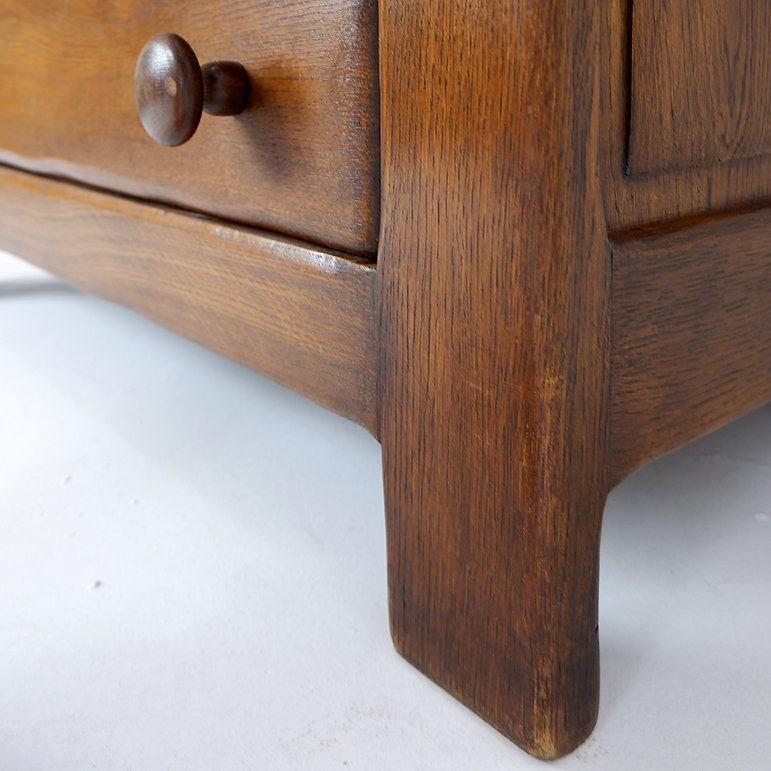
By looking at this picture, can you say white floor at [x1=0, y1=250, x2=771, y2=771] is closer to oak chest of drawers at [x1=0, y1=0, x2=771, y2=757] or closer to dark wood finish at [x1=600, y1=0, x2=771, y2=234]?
oak chest of drawers at [x1=0, y1=0, x2=771, y2=757]

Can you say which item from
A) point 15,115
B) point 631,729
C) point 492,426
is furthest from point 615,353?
point 15,115

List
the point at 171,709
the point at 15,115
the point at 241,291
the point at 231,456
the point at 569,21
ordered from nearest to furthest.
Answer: the point at 569,21
the point at 171,709
the point at 241,291
the point at 231,456
the point at 15,115

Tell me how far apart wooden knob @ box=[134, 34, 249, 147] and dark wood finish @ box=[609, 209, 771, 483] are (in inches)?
9.1

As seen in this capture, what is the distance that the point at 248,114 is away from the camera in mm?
488

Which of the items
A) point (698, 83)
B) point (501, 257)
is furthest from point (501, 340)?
point (698, 83)

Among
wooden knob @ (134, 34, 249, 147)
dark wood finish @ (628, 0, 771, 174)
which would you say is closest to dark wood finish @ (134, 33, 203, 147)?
wooden knob @ (134, 34, 249, 147)

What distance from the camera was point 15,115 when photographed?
34.1 inches

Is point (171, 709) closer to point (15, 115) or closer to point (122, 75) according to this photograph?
point (122, 75)

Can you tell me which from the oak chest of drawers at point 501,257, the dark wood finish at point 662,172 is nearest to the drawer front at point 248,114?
the oak chest of drawers at point 501,257

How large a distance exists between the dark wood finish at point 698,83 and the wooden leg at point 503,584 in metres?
0.15

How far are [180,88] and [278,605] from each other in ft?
0.96

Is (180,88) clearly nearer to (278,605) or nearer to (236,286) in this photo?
(236,286)

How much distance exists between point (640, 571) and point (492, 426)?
Result: 23cm

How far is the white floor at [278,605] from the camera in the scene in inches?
16.1
